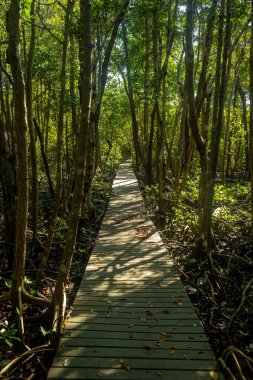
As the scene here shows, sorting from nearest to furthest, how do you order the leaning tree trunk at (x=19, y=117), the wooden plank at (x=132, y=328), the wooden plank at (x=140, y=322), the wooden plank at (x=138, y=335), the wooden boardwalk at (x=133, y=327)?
the wooden boardwalk at (x=133, y=327) < the leaning tree trunk at (x=19, y=117) < the wooden plank at (x=138, y=335) < the wooden plank at (x=132, y=328) < the wooden plank at (x=140, y=322)

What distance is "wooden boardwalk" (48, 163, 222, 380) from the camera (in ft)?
10.9

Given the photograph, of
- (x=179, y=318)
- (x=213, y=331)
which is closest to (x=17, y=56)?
(x=179, y=318)

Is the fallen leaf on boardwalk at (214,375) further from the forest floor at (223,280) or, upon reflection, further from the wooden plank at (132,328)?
the wooden plank at (132,328)

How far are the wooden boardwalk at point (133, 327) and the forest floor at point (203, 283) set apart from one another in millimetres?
275

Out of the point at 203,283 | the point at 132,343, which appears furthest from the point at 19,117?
the point at 203,283

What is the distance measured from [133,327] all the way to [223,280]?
2.09 metres

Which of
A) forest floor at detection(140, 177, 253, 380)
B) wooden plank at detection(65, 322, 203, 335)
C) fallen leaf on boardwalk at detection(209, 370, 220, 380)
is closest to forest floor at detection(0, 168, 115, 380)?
wooden plank at detection(65, 322, 203, 335)

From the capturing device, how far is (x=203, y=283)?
18.8ft

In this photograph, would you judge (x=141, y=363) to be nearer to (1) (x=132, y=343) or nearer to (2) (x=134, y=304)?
(1) (x=132, y=343)

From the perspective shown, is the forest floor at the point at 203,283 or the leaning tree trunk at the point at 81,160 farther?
the forest floor at the point at 203,283

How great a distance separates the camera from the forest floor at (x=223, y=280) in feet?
13.4

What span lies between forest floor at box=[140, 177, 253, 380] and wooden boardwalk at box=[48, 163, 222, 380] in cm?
30

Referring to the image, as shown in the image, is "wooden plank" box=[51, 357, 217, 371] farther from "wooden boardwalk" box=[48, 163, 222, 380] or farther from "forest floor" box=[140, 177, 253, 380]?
"forest floor" box=[140, 177, 253, 380]

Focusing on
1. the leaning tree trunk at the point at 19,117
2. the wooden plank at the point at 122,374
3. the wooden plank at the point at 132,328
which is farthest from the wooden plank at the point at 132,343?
the leaning tree trunk at the point at 19,117
